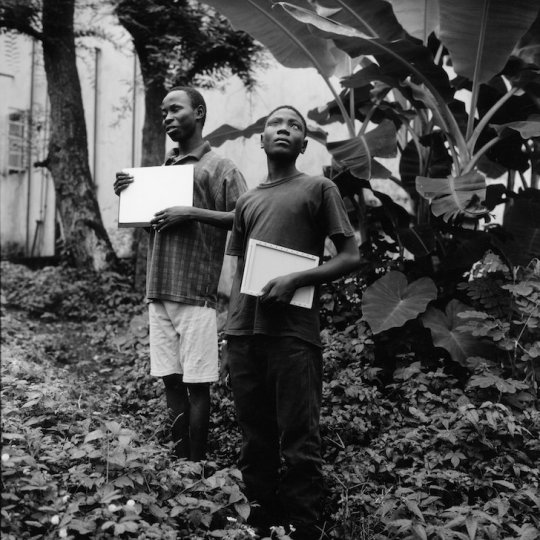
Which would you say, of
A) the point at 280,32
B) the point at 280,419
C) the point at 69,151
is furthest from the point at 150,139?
the point at 280,419

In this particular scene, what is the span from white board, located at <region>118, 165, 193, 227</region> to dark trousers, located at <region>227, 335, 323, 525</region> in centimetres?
72

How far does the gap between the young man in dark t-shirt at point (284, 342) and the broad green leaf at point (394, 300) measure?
1570mm

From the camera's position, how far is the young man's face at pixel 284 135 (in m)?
3.08

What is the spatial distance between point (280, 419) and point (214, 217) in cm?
94

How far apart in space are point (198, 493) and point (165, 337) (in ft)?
2.72

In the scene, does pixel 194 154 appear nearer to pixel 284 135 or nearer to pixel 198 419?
pixel 284 135

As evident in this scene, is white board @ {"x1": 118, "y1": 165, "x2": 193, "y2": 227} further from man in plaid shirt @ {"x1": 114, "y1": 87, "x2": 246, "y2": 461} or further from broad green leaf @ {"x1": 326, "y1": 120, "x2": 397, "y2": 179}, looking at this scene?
broad green leaf @ {"x1": 326, "y1": 120, "x2": 397, "y2": 179}

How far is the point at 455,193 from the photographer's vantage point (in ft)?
15.1

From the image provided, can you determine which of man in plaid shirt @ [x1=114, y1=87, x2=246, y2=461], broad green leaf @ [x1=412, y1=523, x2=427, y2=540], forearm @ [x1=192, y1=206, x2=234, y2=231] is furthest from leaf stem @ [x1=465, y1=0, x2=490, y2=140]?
broad green leaf @ [x1=412, y1=523, x2=427, y2=540]

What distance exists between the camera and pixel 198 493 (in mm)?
2855

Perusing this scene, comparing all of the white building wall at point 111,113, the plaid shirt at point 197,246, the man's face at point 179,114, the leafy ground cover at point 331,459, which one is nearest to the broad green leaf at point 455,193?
the leafy ground cover at point 331,459

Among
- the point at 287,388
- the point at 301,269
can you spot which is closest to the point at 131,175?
the point at 301,269

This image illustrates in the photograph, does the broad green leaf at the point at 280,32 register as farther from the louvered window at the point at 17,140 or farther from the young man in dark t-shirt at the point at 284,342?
the louvered window at the point at 17,140

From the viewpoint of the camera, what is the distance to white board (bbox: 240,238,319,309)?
2.92 m
